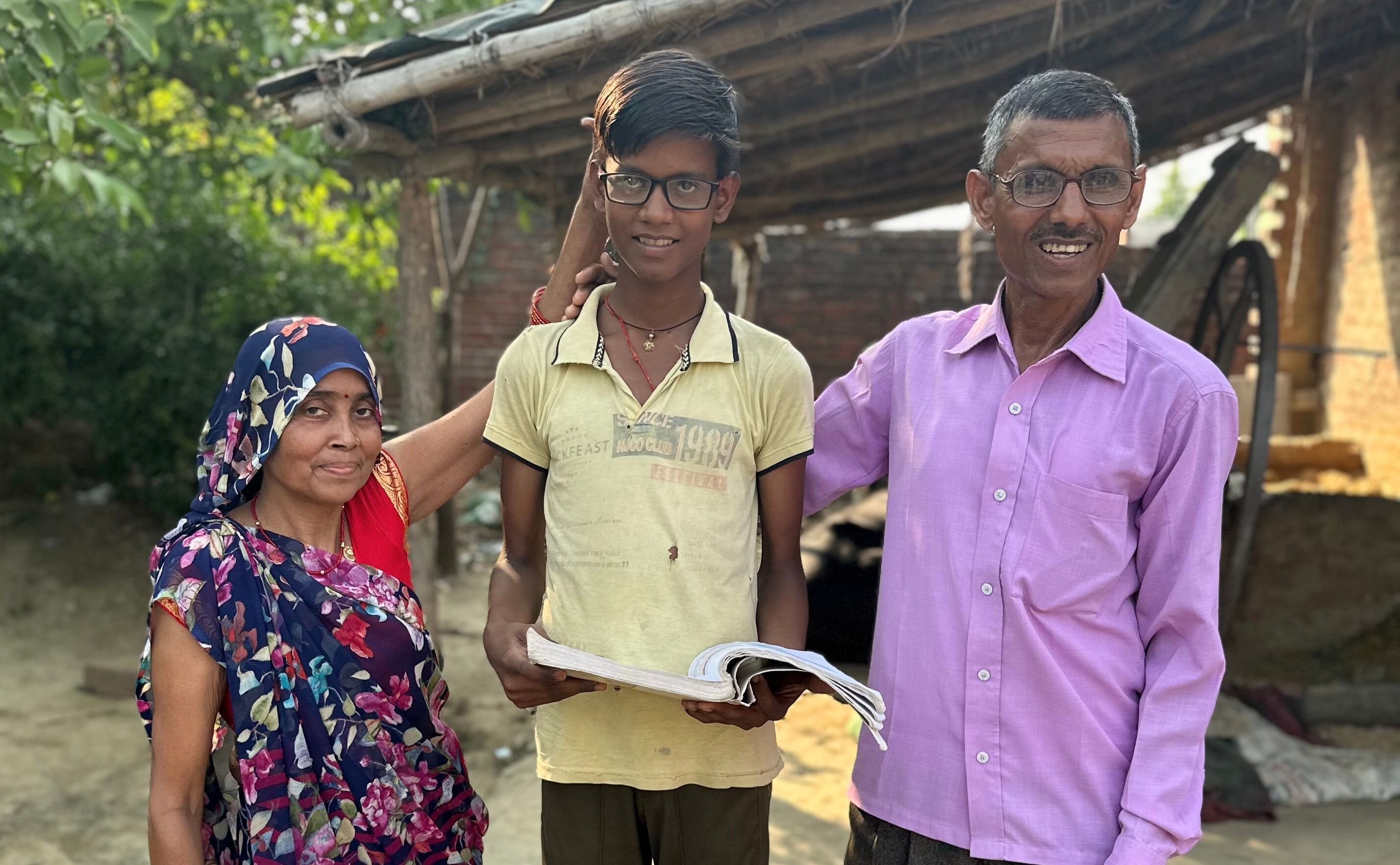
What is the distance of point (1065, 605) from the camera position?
5.34 feet

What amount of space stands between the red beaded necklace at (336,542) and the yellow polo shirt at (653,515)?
1.21 feet

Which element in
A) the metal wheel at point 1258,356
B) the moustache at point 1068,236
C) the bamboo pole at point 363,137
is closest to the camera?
the moustache at point 1068,236

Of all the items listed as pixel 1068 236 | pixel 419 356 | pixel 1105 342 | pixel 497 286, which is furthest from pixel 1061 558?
pixel 497 286

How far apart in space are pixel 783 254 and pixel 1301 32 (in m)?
6.16

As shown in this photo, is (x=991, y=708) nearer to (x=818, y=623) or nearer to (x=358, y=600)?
(x=358, y=600)

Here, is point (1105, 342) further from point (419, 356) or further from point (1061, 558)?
point (419, 356)

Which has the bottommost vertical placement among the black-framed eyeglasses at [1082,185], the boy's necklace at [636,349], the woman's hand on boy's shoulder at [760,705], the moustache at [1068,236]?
the woman's hand on boy's shoulder at [760,705]

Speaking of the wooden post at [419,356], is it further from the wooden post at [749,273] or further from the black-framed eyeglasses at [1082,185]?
the black-framed eyeglasses at [1082,185]

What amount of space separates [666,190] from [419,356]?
9.54 ft

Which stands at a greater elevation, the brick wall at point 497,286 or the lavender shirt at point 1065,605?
the brick wall at point 497,286

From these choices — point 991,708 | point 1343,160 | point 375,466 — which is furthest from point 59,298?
point 1343,160

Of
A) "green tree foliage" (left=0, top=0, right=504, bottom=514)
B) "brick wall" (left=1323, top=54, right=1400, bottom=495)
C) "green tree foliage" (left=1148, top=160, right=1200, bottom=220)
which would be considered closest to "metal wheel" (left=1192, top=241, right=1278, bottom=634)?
"brick wall" (left=1323, top=54, right=1400, bottom=495)

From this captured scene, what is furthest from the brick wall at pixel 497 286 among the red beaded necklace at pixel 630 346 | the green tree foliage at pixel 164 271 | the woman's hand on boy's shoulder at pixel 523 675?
the woman's hand on boy's shoulder at pixel 523 675

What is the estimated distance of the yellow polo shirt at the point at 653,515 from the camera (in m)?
1.74
